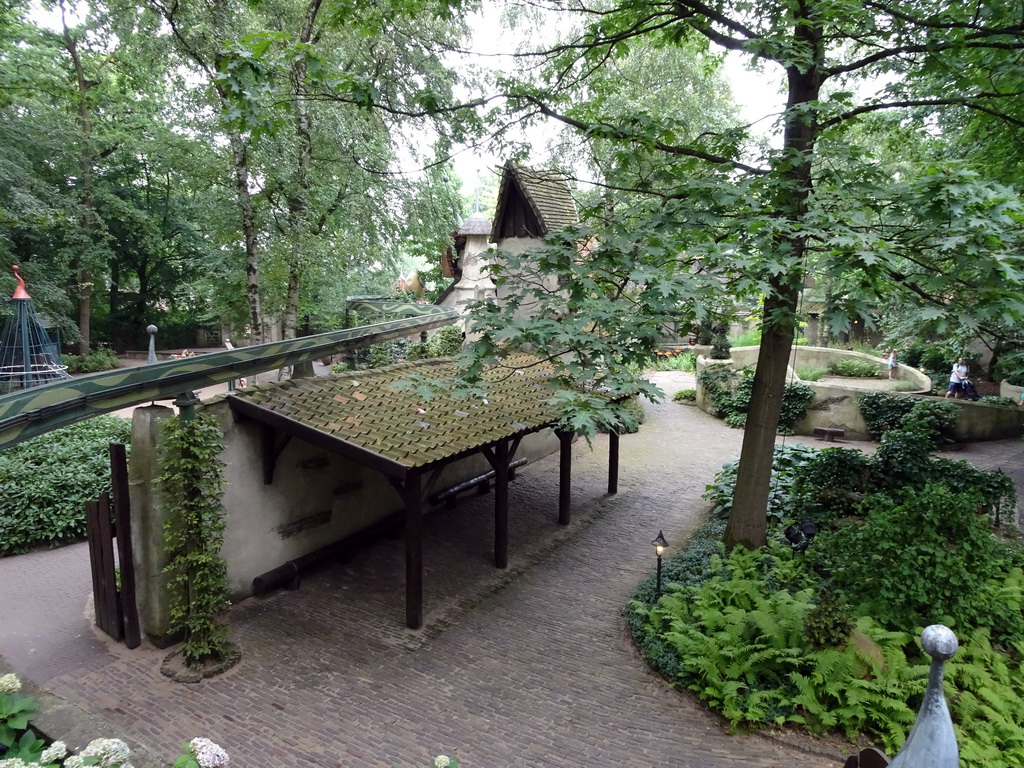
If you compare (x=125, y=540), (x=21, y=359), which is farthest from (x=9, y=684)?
(x=21, y=359)

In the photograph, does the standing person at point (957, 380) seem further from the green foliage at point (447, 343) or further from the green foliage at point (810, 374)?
the green foliage at point (447, 343)

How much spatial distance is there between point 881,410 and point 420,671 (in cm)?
1366

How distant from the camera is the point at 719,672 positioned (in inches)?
221

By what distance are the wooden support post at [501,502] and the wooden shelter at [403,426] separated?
0.05 feet

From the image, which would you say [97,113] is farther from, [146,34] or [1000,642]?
[1000,642]

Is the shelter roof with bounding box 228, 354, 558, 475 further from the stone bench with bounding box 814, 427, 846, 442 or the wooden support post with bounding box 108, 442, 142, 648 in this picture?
the stone bench with bounding box 814, 427, 846, 442

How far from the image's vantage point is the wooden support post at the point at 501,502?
8.20m

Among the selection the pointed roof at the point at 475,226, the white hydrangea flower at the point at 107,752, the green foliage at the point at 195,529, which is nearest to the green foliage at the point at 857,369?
the pointed roof at the point at 475,226

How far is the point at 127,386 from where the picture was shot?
562 cm

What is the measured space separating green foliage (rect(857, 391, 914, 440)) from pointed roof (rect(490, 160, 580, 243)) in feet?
29.5

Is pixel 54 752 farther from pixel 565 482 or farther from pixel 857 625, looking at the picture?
pixel 565 482

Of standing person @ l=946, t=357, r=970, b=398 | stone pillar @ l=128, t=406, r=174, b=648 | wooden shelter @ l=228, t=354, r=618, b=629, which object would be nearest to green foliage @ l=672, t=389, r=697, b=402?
standing person @ l=946, t=357, r=970, b=398

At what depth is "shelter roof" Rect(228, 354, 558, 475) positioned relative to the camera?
21.7 ft

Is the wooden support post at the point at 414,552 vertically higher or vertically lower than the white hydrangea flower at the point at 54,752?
lower
